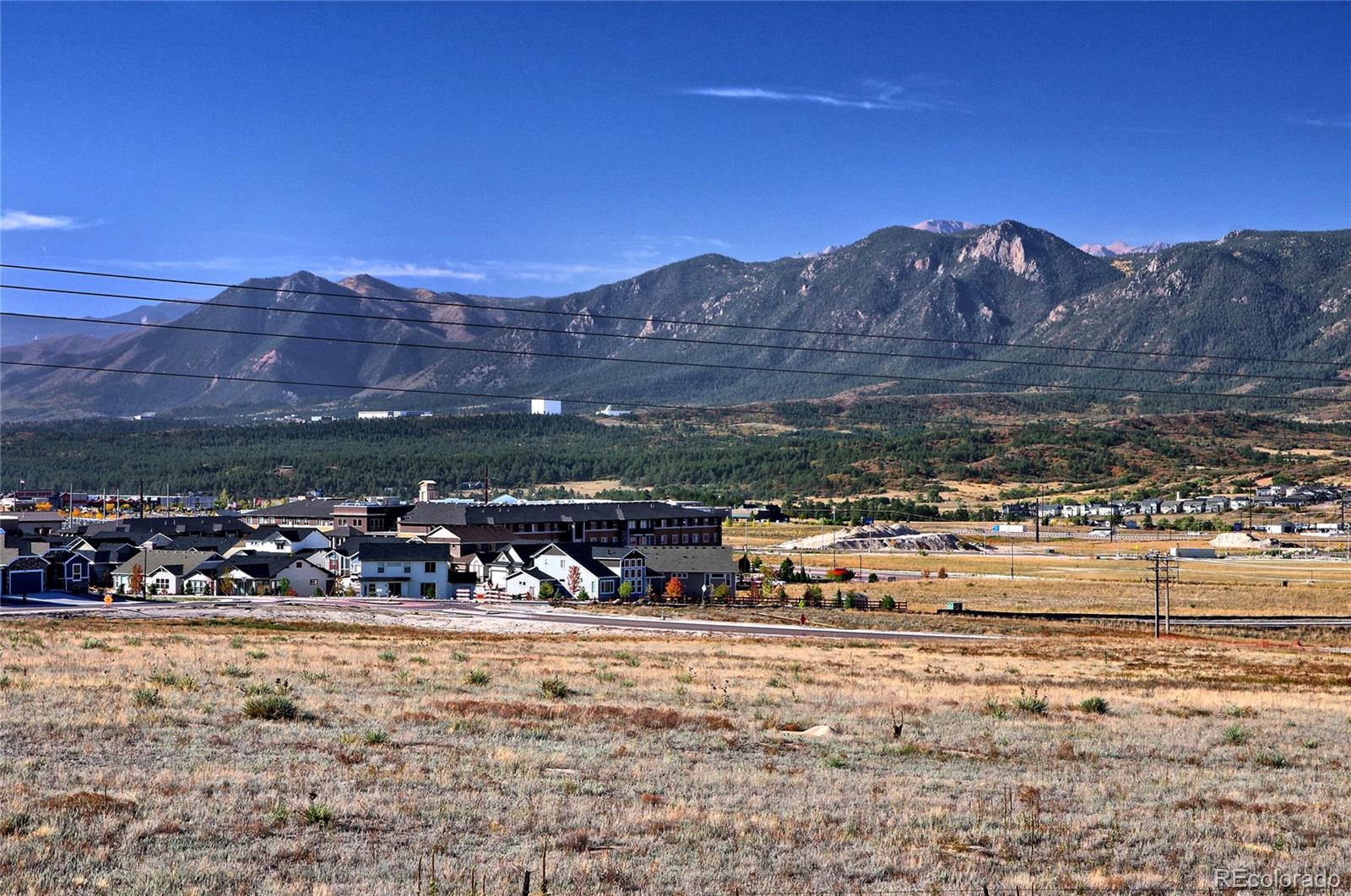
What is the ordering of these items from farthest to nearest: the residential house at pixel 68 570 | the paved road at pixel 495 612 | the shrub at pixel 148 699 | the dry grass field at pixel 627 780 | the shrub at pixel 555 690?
the residential house at pixel 68 570, the paved road at pixel 495 612, the shrub at pixel 555 690, the shrub at pixel 148 699, the dry grass field at pixel 627 780

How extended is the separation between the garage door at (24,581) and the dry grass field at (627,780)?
2145 inches

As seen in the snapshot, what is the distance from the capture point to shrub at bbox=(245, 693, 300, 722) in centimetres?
2400

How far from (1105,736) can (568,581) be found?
233 ft

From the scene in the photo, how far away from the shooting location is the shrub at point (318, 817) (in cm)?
1564

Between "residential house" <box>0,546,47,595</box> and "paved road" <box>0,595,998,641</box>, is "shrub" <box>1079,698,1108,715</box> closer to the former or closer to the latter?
"paved road" <box>0,595,998,641</box>

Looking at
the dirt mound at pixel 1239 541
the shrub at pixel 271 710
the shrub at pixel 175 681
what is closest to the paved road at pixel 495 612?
the shrub at pixel 175 681

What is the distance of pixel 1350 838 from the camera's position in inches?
658

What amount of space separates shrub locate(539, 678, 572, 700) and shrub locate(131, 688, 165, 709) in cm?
902

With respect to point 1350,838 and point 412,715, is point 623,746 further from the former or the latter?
point 1350,838

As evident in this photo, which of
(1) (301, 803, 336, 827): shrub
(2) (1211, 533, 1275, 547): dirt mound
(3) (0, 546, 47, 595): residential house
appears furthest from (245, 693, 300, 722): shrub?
(2) (1211, 533, 1275, 547): dirt mound

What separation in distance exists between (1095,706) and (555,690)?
1381 centimetres

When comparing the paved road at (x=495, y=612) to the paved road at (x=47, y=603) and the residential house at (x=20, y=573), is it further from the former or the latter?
the residential house at (x=20, y=573)

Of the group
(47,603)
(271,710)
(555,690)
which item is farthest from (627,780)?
(47,603)

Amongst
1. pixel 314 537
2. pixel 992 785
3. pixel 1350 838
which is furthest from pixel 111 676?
pixel 314 537
